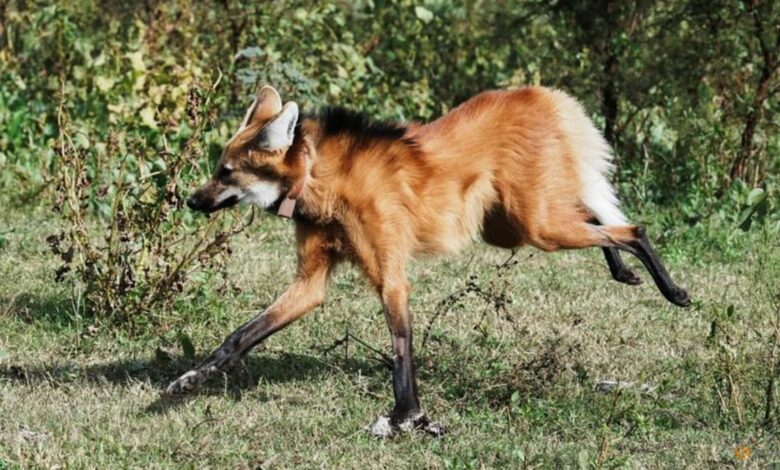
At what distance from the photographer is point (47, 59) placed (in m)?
8.95

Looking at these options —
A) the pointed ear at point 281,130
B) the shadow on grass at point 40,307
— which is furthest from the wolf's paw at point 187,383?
the shadow on grass at point 40,307

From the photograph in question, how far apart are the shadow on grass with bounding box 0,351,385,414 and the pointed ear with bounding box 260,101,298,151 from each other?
95 cm

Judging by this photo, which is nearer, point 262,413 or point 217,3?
point 262,413

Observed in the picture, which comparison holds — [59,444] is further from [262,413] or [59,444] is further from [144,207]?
[144,207]

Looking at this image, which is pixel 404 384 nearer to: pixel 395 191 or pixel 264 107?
pixel 395 191

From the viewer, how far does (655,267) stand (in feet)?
→ 17.8

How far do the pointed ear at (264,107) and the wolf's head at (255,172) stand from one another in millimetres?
138

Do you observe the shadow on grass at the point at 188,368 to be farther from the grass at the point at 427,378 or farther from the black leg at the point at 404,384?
the black leg at the point at 404,384

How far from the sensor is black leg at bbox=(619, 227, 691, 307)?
17.7ft

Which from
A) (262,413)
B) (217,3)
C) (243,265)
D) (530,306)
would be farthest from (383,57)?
(262,413)

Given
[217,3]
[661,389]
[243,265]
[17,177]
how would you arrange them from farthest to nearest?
[217,3]
[17,177]
[243,265]
[661,389]

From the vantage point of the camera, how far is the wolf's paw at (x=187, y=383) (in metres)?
4.36

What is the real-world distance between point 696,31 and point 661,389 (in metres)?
4.13

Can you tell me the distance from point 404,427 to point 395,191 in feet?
2.99
